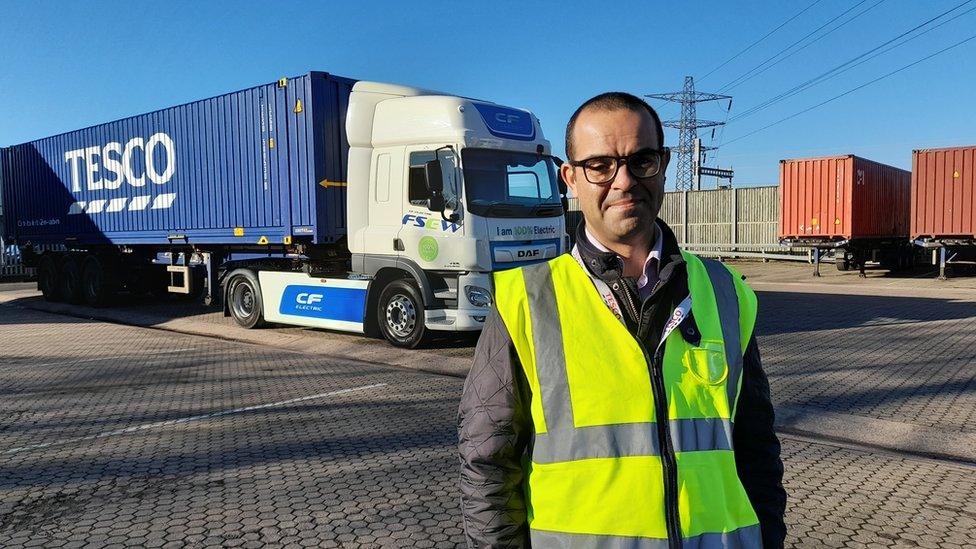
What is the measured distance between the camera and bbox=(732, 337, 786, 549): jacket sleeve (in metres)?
1.78

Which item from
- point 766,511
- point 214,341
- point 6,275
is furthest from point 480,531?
point 6,275

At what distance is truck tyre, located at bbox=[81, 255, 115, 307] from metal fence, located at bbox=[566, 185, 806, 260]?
1639 cm

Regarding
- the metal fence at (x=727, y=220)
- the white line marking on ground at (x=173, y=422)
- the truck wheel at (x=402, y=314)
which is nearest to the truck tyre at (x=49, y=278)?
the truck wheel at (x=402, y=314)

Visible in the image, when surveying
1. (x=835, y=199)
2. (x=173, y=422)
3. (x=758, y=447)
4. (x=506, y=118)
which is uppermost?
(x=506, y=118)

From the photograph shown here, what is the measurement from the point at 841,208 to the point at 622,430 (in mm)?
21286

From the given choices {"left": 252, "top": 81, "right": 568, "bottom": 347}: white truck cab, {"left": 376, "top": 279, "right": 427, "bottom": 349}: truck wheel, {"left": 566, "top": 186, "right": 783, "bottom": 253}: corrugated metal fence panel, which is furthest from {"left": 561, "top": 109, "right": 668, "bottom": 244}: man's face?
{"left": 566, "top": 186, "right": 783, "bottom": 253}: corrugated metal fence panel

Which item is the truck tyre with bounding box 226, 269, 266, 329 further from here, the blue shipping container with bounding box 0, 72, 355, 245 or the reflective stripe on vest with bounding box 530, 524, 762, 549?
the reflective stripe on vest with bounding box 530, 524, 762, 549

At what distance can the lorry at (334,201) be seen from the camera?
865 centimetres

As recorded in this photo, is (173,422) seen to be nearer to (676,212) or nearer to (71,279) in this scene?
(71,279)

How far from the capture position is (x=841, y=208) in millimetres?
20266

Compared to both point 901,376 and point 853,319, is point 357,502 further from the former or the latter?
point 853,319

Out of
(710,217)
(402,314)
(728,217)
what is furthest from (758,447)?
(710,217)

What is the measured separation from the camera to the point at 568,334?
1.63 meters

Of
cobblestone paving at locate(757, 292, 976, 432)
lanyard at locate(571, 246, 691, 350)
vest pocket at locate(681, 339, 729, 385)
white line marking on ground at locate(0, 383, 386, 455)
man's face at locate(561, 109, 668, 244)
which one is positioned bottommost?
white line marking on ground at locate(0, 383, 386, 455)
